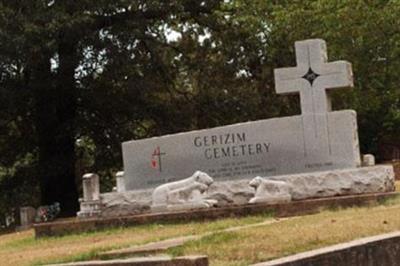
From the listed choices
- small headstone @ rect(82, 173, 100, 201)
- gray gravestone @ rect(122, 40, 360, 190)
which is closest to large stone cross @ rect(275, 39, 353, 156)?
gray gravestone @ rect(122, 40, 360, 190)

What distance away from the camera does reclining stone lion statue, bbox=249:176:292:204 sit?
14359 mm

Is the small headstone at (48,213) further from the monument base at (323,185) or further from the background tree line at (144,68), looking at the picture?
the monument base at (323,185)

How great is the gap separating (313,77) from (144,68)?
43.1 ft

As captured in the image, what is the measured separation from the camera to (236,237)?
9672mm

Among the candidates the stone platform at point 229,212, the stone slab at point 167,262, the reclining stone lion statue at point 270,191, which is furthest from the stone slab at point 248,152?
the stone slab at point 167,262

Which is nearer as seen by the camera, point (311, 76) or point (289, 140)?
point (289, 140)

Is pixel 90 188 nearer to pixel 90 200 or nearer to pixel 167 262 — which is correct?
pixel 90 200

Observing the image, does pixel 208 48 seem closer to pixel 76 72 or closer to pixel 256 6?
pixel 256 6

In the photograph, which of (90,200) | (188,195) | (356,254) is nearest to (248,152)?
(188,195)

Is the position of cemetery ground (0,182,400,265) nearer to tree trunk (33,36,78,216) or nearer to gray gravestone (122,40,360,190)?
gray gravestone (122,40,360,190)

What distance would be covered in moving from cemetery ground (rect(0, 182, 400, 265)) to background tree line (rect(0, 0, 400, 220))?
11.9 meters

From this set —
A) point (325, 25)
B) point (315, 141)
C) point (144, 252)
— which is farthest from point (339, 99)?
point (144, 252)

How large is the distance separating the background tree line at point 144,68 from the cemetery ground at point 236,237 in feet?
39.2

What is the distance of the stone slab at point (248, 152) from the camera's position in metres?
15.0
